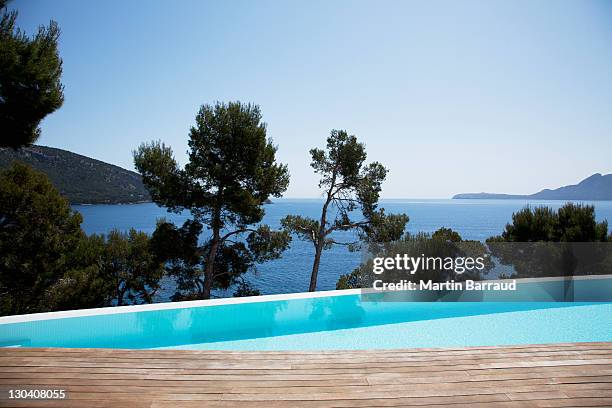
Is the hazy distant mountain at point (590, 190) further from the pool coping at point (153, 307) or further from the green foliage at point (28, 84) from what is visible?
the green foliage at point (28, 84)

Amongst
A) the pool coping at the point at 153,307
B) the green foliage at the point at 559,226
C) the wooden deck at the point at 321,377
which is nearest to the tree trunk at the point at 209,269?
the pool coping at the point at 153,307

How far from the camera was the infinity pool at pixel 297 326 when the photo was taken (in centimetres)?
427

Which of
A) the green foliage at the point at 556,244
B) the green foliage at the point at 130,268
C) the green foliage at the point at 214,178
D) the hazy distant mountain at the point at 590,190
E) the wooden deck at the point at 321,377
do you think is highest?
the hazy distant mountain at the point at 590,190

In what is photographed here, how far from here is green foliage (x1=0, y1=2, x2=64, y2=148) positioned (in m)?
4.68

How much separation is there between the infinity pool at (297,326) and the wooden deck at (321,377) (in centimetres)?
152

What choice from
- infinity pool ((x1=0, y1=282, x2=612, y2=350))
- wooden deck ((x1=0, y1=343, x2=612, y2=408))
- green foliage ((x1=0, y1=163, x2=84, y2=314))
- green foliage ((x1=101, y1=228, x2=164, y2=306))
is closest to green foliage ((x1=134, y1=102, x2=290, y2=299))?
A: green foliage ((x1=101, y1=228, x2=164, y2=306))

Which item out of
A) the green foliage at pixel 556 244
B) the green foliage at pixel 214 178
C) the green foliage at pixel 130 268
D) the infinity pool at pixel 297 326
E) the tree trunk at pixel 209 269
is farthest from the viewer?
the green foliage at pixel 130 268

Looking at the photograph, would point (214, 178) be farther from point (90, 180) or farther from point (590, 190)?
point (590, 190)

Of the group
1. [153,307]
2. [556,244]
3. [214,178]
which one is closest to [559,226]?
[556,244]

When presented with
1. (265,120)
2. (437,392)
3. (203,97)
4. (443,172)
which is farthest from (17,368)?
(443,172)

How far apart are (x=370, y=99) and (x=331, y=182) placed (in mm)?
2507

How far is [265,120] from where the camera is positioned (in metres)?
9.04

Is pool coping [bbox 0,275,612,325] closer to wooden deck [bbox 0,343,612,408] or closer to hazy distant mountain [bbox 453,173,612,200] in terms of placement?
wooden deck [bbox 0,343,612,408]

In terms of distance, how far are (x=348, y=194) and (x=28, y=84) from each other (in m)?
7.19
